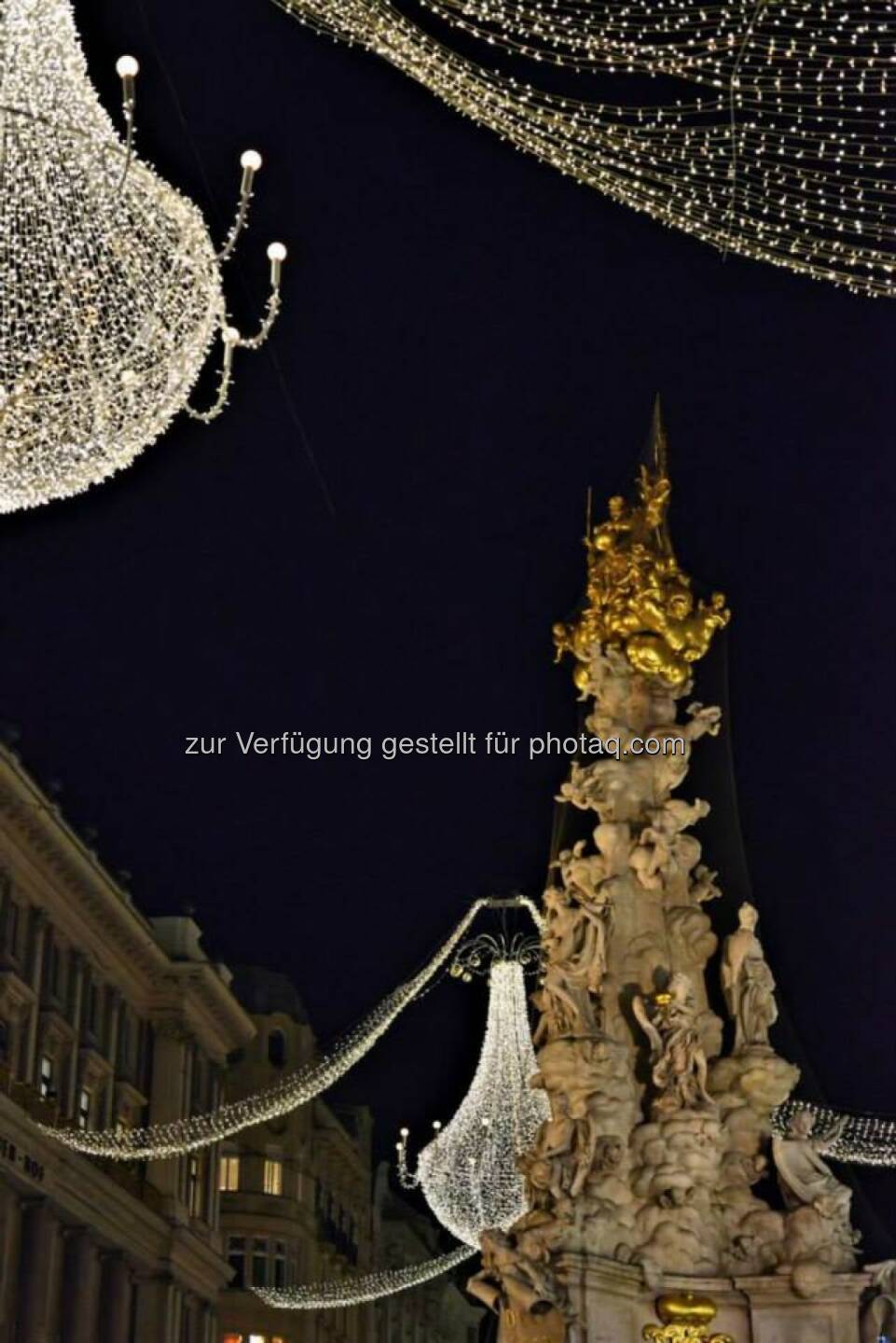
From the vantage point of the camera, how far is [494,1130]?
25375 millimetres

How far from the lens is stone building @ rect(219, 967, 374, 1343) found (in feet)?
185

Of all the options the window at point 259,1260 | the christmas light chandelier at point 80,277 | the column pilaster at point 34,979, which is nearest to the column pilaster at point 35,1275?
the column pilaster at point 34,979

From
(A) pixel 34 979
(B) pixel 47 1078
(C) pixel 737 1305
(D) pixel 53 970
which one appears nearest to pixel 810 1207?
(C) pixel 737 1305

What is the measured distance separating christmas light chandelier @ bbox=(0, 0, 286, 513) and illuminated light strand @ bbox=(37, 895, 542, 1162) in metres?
10.1

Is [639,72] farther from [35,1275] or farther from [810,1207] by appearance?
[35,1275]

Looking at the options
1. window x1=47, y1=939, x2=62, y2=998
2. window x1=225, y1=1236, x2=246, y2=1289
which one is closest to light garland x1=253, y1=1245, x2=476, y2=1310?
window x1=225, y1=1236, x2=246, y2=1289

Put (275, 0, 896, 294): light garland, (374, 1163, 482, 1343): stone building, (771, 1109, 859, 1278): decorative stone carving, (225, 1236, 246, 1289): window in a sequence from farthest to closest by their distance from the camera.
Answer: (374, 1163, 482, 1343): stone building → (225, 1236, 246, 1289): window → (771, 1109, 859, 1278): decorative stone carving → (275, 0, 896, 294): light garland

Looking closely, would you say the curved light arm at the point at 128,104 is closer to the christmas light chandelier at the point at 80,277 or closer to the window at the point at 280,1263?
the christmas light chandelier at the point at 80,277

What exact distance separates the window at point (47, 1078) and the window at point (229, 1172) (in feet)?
56.9

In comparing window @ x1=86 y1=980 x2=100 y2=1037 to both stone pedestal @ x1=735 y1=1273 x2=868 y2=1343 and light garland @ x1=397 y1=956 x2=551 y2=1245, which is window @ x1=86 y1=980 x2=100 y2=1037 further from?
stone pedestal @ x1=735 y1=1273 x2=868 y2=1343

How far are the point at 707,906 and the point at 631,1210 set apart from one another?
3.22 meters

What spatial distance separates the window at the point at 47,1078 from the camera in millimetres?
40062

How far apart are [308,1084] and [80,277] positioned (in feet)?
60.5

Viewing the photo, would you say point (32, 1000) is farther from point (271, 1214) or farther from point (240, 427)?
point (271, 1214)
